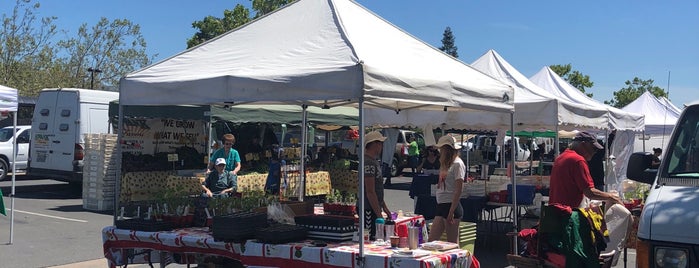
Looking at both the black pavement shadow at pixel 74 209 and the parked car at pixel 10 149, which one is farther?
the parked car at pixel 10 149

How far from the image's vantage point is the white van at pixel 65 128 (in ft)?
49.4

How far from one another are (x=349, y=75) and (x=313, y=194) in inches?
355

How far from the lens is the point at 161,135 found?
12.7 meters

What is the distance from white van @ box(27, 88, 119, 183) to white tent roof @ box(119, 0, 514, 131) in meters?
9.43

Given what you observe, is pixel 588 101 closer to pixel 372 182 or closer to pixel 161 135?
pixel 372 182

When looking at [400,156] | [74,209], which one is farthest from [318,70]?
[400,156]

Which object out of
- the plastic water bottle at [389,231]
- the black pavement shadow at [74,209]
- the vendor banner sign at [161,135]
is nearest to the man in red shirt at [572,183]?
the plastic water bottle at [389,231]

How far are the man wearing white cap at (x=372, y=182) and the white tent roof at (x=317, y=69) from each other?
37.8 inches

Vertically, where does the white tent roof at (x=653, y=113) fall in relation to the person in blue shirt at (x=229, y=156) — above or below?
above

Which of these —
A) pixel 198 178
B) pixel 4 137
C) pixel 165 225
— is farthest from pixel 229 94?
pixel 4 137

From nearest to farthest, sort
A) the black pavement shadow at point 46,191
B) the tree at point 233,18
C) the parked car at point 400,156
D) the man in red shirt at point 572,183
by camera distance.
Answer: the man in red shirt at point 572,183
the black pavement shadow at point 46,191
the parked car at point 400,156
the tree at point 233,18

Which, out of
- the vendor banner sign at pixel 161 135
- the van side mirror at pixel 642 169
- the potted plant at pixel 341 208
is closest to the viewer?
the van side mirror at pixel 642 169

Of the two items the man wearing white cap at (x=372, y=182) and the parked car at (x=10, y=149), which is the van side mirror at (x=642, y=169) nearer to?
the man wearing white cap at (x=372, y=182)

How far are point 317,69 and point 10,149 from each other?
17702 millimetres
